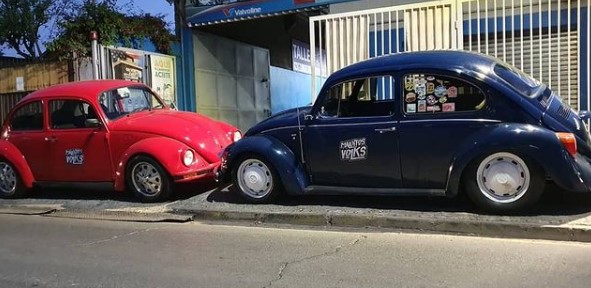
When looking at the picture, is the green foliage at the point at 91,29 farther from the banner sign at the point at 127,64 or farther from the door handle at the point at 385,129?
the door handle at the point at 385,129

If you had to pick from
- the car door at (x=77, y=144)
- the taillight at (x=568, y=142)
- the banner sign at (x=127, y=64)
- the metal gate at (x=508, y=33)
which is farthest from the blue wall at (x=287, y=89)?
the taillight at (x=568, y=142)

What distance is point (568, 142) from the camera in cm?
615

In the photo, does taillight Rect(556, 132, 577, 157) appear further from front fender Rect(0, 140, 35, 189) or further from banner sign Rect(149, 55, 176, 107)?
banner sign Rect(149, 55, 176, 107)

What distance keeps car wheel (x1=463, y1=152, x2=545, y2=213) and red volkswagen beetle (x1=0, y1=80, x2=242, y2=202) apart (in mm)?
3757

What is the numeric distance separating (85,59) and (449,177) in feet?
29.5

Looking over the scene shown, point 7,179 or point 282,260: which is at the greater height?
point 7,179

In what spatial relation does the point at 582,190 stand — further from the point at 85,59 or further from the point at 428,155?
the point at 85,59

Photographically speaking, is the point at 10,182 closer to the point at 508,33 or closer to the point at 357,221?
the point at 357,221

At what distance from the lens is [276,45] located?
58.9ft

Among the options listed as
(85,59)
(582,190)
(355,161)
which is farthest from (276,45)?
(582,190)

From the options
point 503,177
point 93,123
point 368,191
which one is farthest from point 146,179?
point 503,177

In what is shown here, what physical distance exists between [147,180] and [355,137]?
10.5 ft

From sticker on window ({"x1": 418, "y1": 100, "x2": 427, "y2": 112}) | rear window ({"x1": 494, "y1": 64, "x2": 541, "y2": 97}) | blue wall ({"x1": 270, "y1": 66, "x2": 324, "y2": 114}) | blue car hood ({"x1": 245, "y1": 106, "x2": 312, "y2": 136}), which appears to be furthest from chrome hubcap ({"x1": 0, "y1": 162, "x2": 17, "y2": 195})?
blue wall ({"x1": 270, "y1": 66, "x2": 324, "y2": 114})

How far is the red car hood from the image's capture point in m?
8.65
